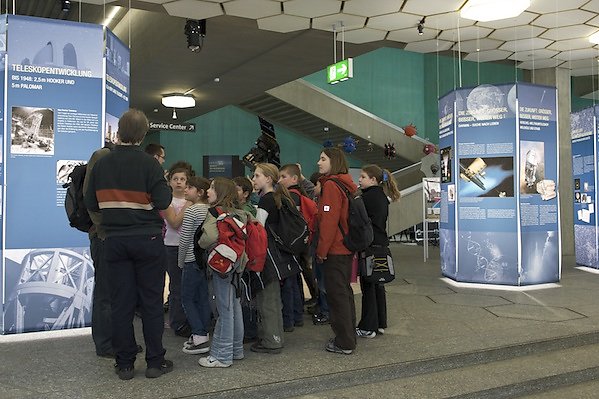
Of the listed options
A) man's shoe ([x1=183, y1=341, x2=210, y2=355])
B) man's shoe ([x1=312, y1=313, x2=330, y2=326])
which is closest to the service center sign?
man's shoe ([x1=312, y1=313, x2=330, y2=326])

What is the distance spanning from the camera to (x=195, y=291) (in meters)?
4.00

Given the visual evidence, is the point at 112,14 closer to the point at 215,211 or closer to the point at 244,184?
the point at 244,184

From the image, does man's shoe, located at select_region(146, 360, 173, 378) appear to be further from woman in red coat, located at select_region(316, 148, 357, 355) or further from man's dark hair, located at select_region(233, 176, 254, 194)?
man's dark hair, located at select_region(233, 176, 254, 194)

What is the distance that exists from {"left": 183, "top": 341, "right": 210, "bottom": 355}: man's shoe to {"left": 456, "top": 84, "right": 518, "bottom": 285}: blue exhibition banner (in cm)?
414

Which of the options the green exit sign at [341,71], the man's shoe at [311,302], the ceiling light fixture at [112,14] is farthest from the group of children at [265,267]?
the ceiling light fixture at [112,14]

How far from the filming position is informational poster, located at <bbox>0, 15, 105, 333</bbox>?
4301 mm

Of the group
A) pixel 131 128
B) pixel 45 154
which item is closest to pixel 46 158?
pixel 45 154

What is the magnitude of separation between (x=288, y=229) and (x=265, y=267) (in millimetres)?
341

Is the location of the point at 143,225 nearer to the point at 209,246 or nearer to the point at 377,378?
the point at 209,246

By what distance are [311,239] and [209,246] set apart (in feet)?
4.85

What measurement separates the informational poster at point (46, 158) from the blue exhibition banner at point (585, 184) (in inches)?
289

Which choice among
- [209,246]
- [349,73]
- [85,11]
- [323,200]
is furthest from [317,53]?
[209,246]

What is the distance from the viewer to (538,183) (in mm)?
6812

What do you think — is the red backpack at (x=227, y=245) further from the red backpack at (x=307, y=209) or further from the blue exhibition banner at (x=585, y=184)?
the blue exhibition banner at (x=585, y=184)
